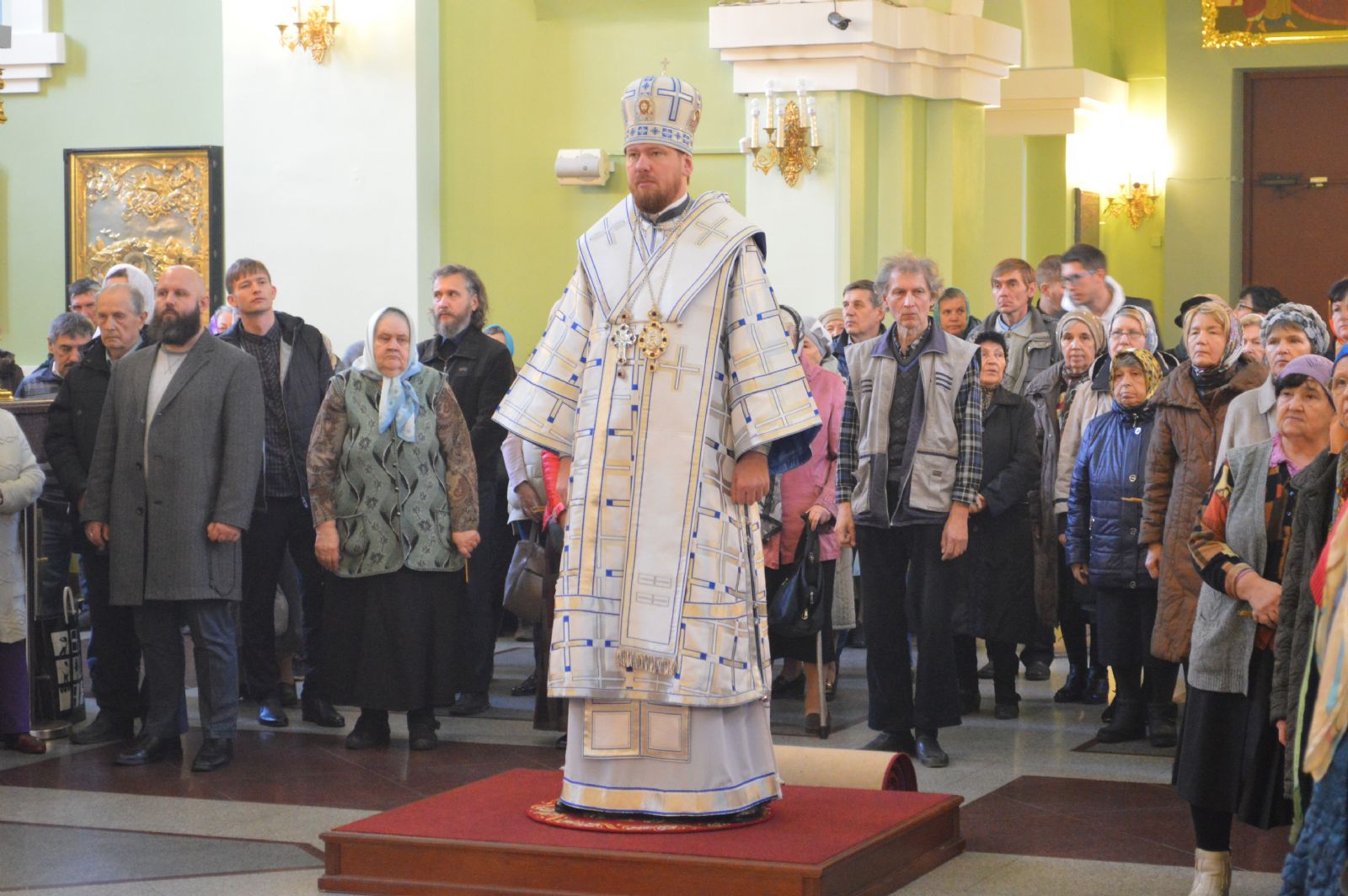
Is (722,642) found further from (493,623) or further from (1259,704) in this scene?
(493,623)

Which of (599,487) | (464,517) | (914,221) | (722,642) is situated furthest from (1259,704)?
(914,221)

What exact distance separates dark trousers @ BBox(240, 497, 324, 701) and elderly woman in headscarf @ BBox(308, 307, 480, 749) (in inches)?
20.9

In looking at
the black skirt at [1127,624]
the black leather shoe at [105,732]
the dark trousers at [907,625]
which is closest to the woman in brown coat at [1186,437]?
the black skirt at [1127,624]

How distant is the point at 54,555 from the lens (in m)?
8.04

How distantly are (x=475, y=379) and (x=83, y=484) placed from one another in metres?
1.68

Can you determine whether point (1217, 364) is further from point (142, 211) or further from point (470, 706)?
point (142, 211)

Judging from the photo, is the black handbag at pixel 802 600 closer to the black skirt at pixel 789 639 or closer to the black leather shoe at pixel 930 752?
the black skirt at pixel 789 639

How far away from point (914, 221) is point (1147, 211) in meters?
6.87

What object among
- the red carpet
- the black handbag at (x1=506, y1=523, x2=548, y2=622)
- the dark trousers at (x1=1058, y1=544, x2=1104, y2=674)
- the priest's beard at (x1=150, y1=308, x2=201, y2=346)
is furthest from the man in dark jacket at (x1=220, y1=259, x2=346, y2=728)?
the dark trousers at (x1=1058, y1=544, x2=1104, y2=674)

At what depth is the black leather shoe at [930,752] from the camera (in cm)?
696

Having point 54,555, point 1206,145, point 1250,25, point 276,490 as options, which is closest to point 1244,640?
point 276,490

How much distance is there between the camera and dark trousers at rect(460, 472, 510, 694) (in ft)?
26.9

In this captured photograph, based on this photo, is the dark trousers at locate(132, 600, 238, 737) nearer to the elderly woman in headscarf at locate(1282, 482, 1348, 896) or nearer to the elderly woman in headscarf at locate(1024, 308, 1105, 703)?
the elderly woman in headscarf at locate(1024, 308, 1105, 703)

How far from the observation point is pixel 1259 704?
4.82 m
